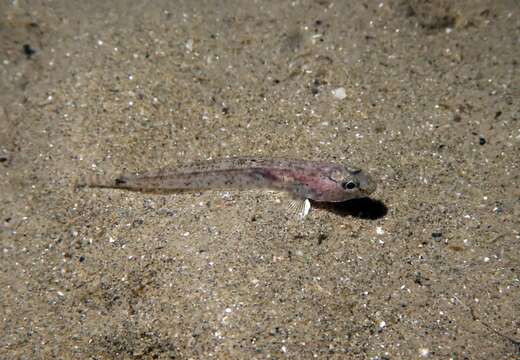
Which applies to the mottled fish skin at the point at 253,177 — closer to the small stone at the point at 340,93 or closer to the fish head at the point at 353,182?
the fish head at the point at 353,182

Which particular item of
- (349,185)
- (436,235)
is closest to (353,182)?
(349,185)

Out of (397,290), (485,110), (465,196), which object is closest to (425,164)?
(465,196)

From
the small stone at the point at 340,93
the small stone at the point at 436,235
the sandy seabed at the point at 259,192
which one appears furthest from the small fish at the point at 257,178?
the small stone at the point at 340,93

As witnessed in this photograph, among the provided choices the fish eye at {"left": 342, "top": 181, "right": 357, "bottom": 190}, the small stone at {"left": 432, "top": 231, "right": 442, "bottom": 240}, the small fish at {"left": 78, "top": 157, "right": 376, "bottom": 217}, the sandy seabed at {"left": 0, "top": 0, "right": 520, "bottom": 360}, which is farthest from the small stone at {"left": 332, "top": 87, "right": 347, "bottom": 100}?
the small stone at {"left": 432, "top": 231, "right": 442, "bottom": 240}

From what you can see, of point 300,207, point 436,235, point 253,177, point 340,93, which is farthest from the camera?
point 340,93

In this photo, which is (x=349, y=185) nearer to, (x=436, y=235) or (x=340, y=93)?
(x=436, y=235)

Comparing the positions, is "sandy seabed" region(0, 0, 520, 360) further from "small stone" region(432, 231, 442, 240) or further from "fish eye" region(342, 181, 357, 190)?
"fish eye" region(342, 181, 357, 190)

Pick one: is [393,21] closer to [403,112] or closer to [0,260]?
[403,112]
